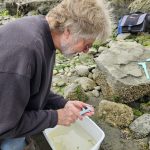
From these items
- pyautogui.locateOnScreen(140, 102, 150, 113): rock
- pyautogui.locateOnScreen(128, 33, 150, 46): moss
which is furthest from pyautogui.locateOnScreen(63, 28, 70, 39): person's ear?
pyautogui.locateOnScreen(128, 33, 150, 46): moss

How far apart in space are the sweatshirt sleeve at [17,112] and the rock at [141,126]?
3.65 ft

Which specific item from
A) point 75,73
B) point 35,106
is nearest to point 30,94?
point 35,106

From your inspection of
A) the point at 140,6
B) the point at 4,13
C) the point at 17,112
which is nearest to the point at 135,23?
the point at 140,6

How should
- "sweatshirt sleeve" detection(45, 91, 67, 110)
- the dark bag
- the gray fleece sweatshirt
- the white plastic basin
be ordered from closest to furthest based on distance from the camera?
the gray fleece sweatshirt → "sweatshirt sleeve" detection(45, 91, 67, 110) → the white plastic basin → the dark bag

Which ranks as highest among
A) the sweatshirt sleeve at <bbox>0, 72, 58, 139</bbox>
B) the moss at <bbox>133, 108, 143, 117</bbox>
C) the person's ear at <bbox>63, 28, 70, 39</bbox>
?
the person's ear at <bbox>63, 28, 70, 39</bbox>

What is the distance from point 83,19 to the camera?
7.50ft

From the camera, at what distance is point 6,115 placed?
227 cm

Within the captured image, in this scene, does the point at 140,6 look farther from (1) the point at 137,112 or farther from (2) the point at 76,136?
(2) the point at 76,136

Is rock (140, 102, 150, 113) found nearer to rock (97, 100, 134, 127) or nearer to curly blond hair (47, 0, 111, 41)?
rock (97, 100, 134, 127)

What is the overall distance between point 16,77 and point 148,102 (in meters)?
1.92

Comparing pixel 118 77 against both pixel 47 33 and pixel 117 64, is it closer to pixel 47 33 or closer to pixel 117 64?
pixel 117 64

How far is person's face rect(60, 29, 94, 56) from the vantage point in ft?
7.76

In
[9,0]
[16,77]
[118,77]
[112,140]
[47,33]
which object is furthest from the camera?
[9,0]

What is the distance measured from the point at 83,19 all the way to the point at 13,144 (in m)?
1.08
